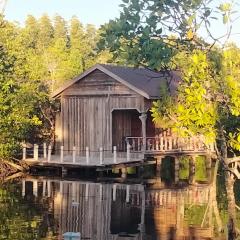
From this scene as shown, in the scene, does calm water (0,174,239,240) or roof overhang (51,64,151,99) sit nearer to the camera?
calm water (0,174,239,240)

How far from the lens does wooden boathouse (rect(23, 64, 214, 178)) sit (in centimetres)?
3141

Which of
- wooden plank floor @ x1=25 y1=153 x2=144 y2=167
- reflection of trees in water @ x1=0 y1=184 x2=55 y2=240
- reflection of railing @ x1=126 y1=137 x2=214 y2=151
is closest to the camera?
reflection of trees in water @ x1=0 y1=184 x2=55 y2=240

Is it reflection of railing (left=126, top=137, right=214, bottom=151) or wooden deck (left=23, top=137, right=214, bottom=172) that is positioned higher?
reflection of railing (left=126, top=137, right=214, bottom=151)

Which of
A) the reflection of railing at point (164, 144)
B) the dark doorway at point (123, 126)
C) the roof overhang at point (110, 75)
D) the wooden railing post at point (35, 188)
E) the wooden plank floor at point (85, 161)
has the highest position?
the roof overhang at point (110, 75)

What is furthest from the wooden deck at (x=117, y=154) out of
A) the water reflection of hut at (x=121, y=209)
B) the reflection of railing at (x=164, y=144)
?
the water reflection of hut at (x=121, y=209)

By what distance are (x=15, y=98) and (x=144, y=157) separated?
786 cm

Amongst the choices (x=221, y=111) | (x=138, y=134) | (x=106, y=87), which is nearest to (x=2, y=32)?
(x=106, y=87)

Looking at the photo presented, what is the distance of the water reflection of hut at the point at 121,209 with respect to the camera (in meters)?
17.2

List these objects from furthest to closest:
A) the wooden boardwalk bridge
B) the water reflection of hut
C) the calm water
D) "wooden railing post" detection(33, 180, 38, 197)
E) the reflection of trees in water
Answer: the wooden boardwalk bridge < "wooden railing post" detection(33, 180, 38, 197) < the water reflection of hut < the calm water < the reflection of trees in water

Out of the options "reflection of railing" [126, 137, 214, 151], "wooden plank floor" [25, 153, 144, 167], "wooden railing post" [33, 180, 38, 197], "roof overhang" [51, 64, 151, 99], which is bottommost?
"wooden railing post" [33, 180, 38, 197]

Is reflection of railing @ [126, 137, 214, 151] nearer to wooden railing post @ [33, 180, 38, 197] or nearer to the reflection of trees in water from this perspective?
wooden railing post @ [33, 180, 38, 197]

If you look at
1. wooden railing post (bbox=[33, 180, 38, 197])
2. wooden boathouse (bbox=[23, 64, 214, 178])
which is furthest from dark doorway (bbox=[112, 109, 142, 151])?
wooden railing post (bbox=[33, 180, 38, 197])

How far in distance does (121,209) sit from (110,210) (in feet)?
1.38

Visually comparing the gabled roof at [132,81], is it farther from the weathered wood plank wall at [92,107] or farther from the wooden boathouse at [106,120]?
the weathered wood plank wall at [92,107]
